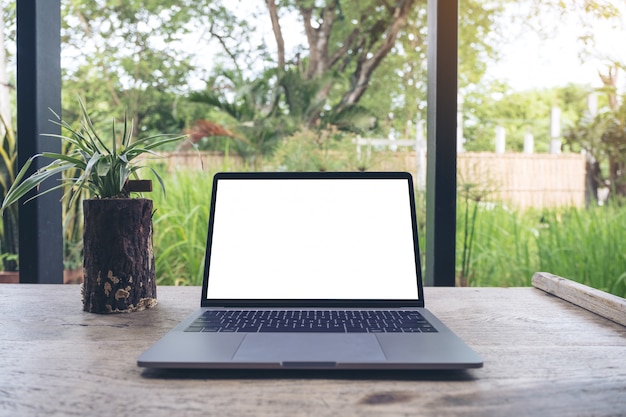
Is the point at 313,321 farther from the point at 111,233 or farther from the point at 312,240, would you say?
the point at 111,233

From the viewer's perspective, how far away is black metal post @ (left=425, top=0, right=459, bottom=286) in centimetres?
114

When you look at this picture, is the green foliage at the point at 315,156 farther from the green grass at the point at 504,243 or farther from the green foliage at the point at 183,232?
the green foliage at the point at 183,232

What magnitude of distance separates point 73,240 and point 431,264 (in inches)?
76.8

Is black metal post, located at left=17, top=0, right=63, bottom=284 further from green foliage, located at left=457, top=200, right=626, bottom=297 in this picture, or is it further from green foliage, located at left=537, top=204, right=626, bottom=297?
green foliage, located at left=537, top=204, right=626, bottom=297

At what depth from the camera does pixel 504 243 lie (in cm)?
246

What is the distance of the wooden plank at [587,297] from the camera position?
71cm

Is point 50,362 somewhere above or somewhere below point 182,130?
below

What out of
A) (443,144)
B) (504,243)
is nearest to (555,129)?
(504,243)

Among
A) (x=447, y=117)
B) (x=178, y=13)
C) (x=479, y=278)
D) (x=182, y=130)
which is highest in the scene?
(x=178, y=13)

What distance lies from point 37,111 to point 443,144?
0.91m

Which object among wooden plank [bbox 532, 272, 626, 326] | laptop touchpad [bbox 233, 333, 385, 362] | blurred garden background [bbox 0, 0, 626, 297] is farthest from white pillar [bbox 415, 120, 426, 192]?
laptop touchpad [bbox 233, 333, 385, 362]

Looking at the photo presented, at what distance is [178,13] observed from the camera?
4609 mm

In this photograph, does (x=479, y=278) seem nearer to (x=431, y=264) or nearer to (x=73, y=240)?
(x=431, y=264)

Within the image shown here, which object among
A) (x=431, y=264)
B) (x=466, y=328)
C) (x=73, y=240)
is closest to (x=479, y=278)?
(x=431, y=264)
